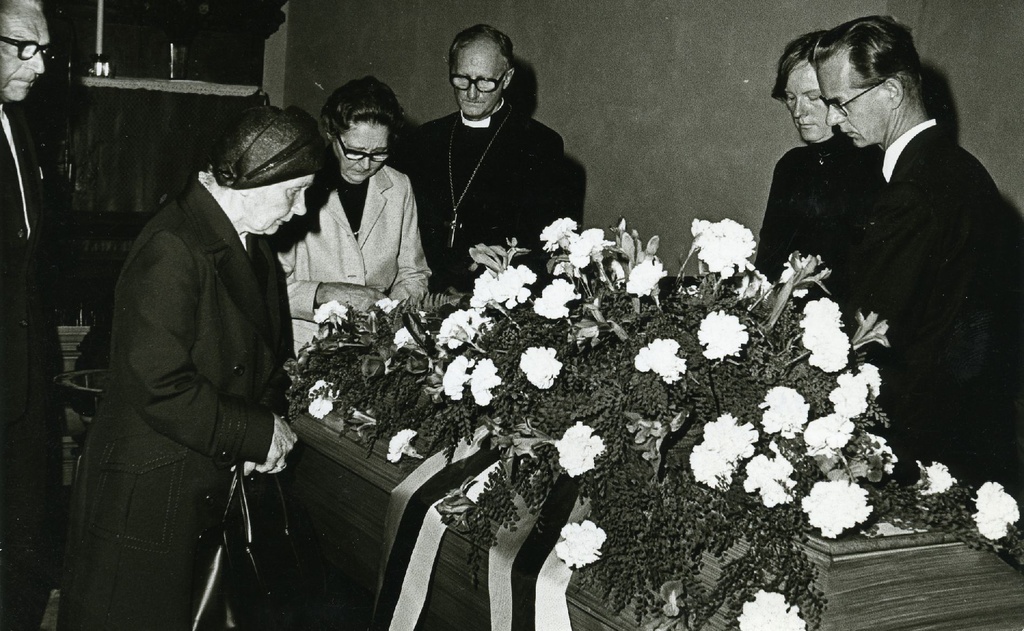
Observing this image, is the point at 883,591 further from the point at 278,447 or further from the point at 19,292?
the point at 19,292

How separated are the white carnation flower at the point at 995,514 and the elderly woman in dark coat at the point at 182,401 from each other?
1.51 meters

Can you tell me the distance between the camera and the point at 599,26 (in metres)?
4.75

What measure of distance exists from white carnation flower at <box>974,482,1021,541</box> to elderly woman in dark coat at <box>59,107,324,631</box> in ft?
4.94

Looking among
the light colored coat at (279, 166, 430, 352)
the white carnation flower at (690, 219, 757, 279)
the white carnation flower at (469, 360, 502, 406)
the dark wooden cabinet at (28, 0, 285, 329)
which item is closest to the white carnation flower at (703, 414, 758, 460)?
the white carnation flower at (690, 219, 757, 279)

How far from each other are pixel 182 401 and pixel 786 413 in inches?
50.7

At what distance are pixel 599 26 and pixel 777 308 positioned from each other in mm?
3135

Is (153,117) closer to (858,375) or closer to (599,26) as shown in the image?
(599,26)

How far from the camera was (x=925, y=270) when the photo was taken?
239 cm

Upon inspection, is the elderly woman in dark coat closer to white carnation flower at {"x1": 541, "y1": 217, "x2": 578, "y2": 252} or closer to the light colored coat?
white carnation flower at {"x1": 541, "y1": 217, "x2": 578, "y2": 252}

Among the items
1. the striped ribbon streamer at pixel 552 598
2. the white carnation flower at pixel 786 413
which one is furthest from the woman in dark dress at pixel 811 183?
the striped ribbon streamer at pixel 552 598

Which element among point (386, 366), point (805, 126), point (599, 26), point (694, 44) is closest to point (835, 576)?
point (386, 366)

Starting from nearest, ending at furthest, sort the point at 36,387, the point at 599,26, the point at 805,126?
1. the point at 36,387
2. the point at 805,126
3. the point at 599,26

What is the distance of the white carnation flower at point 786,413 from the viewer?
1.76 m

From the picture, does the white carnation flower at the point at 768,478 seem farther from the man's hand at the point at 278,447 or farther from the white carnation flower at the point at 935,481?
the man's hand at the point at 278,447
